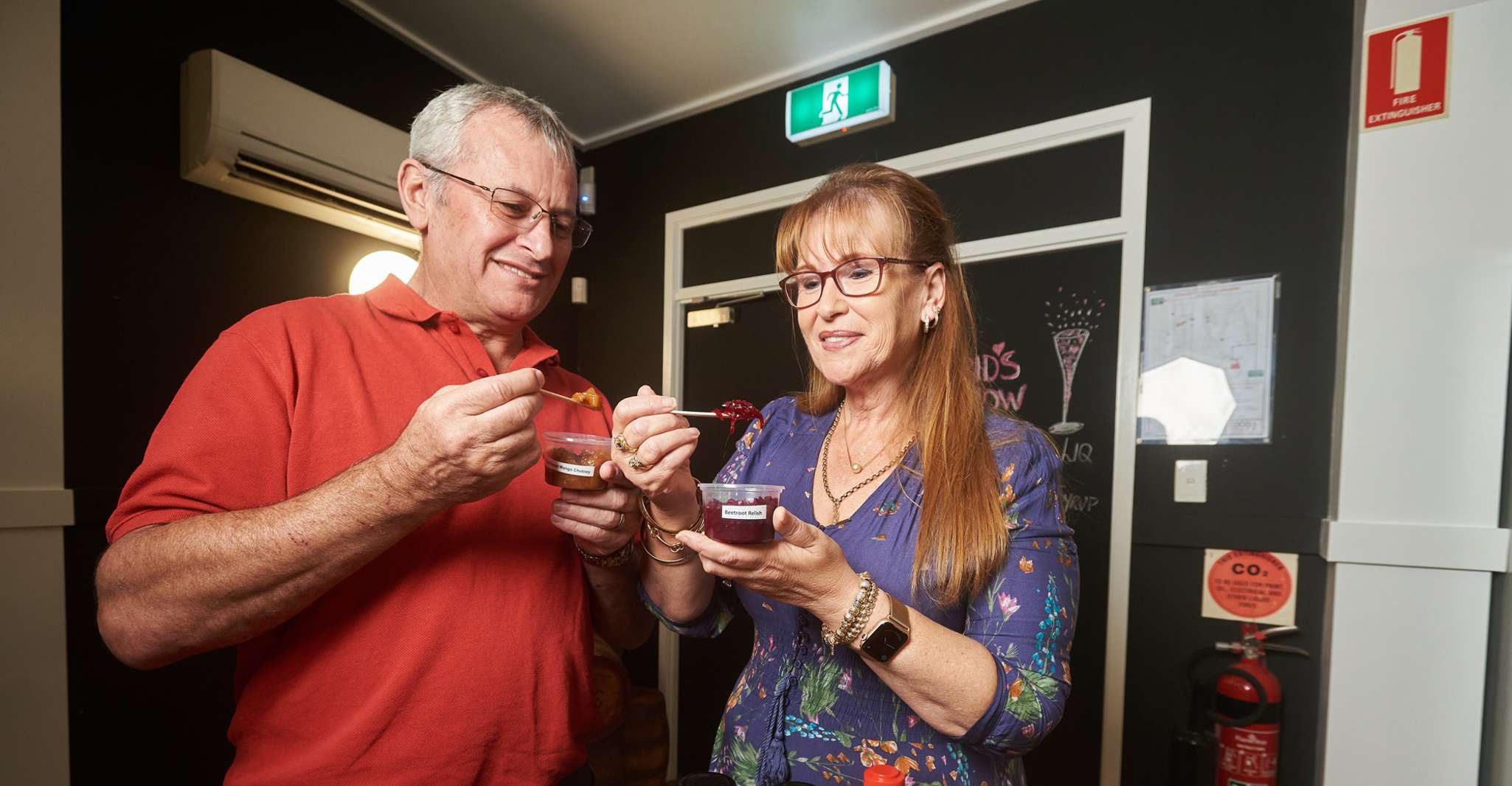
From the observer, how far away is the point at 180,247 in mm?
2492

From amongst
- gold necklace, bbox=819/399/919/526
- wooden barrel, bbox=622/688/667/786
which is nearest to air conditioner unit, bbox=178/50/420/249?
gold necklace, bbox=819/399/919/526

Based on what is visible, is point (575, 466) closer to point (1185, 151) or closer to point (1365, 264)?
point (1365, 264)

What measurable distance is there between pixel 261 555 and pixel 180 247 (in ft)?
7.63

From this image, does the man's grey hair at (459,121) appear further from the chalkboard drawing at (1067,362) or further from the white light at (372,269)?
the chalkboard drawing at (1067,362)

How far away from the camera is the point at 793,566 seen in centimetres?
107

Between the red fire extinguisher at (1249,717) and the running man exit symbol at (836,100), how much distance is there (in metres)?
2.87

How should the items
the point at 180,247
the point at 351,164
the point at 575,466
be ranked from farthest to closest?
the point at 351,164 < the point at 180,247 < the point at 575,466

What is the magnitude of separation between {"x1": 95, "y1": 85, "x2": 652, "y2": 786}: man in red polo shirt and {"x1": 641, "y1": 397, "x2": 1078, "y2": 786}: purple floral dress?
0.32 metres

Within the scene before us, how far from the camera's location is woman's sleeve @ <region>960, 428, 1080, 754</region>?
1.10m

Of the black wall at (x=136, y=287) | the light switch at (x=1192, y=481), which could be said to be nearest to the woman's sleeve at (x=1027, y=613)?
the light switch at (x=1192, y=481)

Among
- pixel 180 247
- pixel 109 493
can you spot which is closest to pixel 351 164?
pixel 180 247

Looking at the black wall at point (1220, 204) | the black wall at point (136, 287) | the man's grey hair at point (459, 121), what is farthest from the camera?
the black wall at point (1220, 204)

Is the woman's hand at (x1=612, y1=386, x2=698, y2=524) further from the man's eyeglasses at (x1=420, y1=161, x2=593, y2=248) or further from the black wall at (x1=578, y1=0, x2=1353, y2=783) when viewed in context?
the black wall at (x1=578, y1=0, x2=1353, y2=783)

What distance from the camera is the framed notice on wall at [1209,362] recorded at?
242 cm
